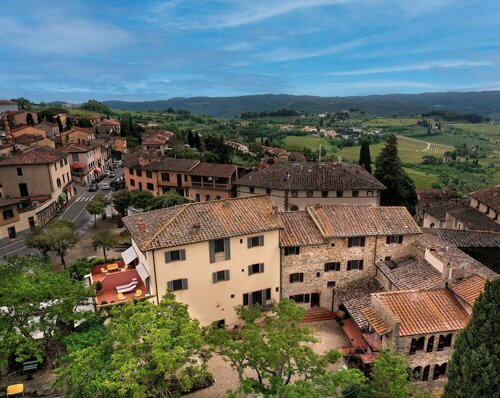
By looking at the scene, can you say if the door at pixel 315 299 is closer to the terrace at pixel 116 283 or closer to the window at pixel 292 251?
the window at pixel 292 251


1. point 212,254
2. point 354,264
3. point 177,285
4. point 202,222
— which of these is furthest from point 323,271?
point 177,285

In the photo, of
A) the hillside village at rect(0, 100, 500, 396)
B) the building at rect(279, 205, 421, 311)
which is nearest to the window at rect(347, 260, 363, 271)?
the building at rect(279, 205, 421, 311)

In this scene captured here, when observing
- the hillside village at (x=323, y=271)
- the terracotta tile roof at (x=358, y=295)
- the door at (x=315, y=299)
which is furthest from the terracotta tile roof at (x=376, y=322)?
the door at (x=315, y=299)

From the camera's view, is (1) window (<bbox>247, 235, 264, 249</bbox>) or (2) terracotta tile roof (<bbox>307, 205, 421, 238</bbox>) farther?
(2) terracotta tile roof (<bbox>307, 205, 421, 238</bbox>)

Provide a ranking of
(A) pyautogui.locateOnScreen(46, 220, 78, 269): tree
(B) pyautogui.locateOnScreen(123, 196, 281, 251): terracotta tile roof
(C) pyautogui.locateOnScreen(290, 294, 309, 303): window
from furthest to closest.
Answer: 1. (A) pyautogui.locateOnScreen(46, 220, 78, 269): tree
2. (C) pyautogui.locateOnScreen(290, 294, 309, 303): window
3. (B) pyautogui.locateOnScreen(123, 196, 281, 251): terracotta tile roof

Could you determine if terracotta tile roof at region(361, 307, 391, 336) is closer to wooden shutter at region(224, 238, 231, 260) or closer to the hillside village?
the hillside village

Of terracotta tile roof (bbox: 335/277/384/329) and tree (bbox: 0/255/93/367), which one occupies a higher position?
tree (bbox: 0/255/93/367)

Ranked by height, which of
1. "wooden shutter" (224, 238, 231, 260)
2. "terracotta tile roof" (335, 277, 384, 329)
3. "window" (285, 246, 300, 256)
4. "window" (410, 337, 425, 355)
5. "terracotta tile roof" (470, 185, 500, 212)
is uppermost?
"wooden shutter" (224, 238, 231, 260)
